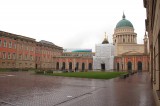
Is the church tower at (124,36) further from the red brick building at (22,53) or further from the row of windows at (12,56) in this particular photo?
the row of windows at (12,56)

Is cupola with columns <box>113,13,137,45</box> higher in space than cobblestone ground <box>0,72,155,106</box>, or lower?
higher

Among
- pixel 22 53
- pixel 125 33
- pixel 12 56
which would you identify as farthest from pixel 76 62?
pixel 12 56

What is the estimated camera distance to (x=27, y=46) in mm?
66188

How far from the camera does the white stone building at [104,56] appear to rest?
237ft

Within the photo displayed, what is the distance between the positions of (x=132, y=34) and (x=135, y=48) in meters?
6.54

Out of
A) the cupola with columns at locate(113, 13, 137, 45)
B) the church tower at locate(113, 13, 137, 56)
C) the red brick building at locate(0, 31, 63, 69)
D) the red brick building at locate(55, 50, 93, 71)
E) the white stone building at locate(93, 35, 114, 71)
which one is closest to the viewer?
the red brick building at locate(0, 31, 63, 69)

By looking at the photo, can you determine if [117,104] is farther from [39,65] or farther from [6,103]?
[39,65]

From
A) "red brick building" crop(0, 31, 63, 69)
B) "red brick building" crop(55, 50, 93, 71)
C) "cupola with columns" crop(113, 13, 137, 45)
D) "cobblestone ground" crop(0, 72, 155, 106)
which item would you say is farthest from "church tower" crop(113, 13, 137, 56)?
"cobblestone ground" crop(0, 72, 155, 106)

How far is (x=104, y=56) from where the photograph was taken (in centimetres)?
7281

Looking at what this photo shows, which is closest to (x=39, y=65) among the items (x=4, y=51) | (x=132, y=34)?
(x=4, y=51)

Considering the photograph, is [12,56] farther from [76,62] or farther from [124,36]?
Answer: [124,36]

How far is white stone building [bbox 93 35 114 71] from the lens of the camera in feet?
237

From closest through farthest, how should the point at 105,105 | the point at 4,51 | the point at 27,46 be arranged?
1. the point at 105,105
2. the point at 4,51
3. the point at 27,46

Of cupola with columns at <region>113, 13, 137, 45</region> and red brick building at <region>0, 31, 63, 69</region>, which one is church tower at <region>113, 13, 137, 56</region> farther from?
red brick building at <region>0, 31, 63, 69</region>
